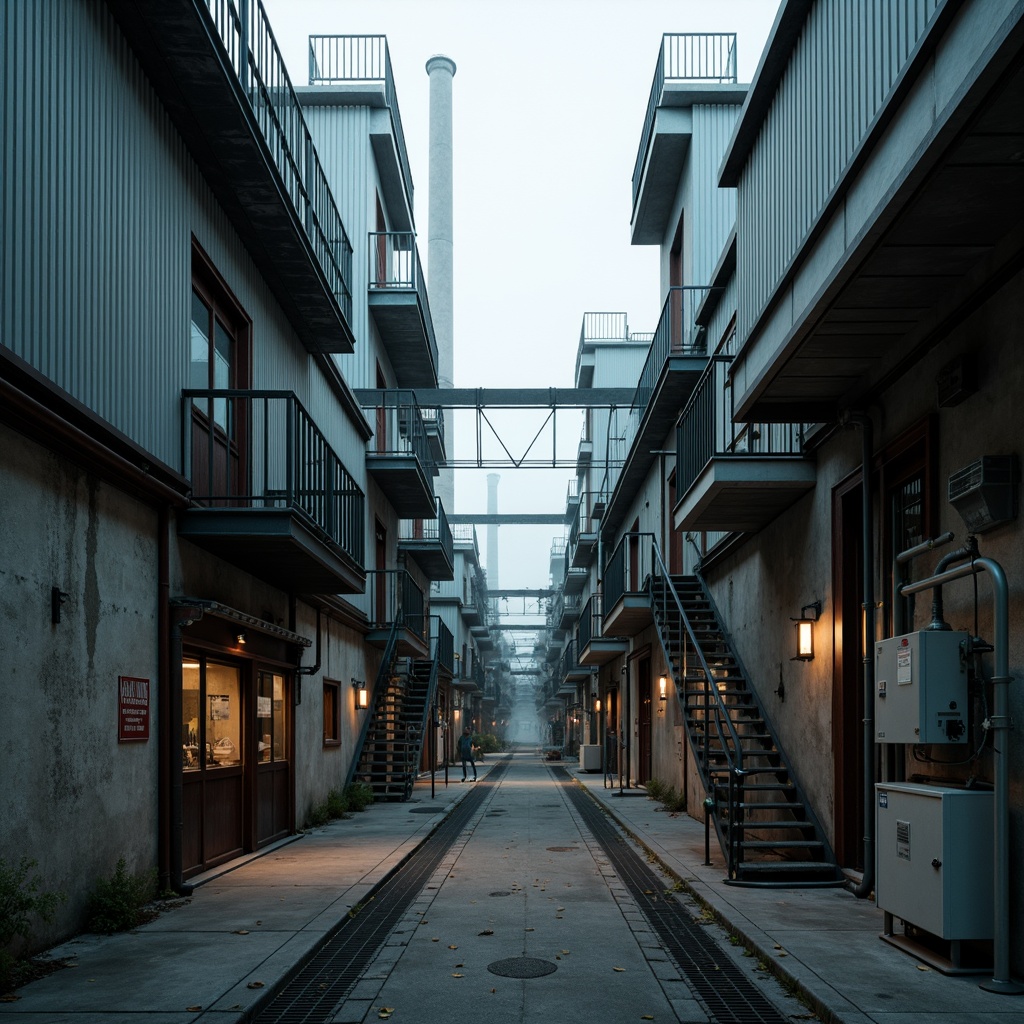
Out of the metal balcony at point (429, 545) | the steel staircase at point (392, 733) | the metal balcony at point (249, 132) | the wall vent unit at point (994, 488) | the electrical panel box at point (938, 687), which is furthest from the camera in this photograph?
the metal balcony at point (429, 545)

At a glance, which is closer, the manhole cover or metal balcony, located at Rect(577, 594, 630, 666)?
the manhole cover

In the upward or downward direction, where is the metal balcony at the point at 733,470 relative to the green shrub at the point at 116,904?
upward

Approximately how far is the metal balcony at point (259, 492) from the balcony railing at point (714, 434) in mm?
4259

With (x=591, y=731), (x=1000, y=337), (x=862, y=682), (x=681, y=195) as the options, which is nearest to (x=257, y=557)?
(x=862, y=682)

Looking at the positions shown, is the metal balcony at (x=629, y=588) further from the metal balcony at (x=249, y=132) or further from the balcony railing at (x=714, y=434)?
the metal balcony at (x=249, y=132)

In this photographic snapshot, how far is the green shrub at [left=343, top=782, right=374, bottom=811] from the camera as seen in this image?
19.5 meters

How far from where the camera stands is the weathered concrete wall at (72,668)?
7188mm

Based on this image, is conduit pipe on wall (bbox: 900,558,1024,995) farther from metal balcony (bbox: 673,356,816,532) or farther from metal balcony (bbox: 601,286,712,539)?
metal balcony (bbox: 601,286,712,539)

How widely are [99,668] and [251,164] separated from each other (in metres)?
5.25

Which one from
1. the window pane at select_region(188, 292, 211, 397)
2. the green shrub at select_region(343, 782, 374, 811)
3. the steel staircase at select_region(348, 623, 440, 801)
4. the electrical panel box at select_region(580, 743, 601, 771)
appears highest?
the window pane at select_region(188, 292, 211, 397)

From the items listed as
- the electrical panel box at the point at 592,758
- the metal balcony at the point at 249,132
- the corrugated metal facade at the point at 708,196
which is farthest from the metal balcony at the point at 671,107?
the electrical panel box at the point at 592,758

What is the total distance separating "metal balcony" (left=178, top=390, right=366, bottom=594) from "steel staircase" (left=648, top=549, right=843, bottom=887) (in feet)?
15.1

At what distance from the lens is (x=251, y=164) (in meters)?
11.1

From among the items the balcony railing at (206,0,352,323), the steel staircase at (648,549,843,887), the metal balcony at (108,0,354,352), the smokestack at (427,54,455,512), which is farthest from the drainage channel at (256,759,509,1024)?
the smokestack at (427,54,455,512)
